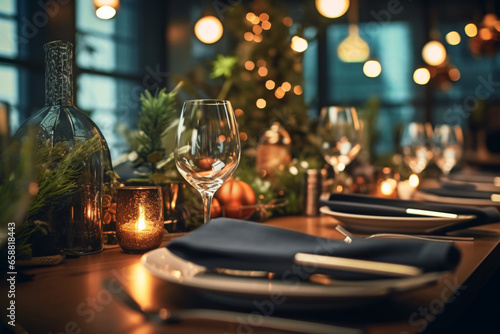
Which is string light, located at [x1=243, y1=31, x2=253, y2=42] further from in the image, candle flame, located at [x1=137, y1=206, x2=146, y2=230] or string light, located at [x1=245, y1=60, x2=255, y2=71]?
candle flame, located at [x1=137, y1=206, x2=146, y2=230]

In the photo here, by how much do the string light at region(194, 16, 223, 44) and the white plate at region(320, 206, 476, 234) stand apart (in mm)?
3111

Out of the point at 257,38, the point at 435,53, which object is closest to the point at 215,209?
the point at 257,38

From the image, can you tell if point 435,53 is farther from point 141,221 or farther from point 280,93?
point 141,221

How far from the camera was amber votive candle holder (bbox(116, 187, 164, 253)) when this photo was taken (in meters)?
0.71

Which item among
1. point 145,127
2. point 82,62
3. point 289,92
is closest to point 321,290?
point 145,127

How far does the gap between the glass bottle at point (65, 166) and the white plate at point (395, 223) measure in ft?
1.40

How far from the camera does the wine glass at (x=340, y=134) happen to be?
3.95ft

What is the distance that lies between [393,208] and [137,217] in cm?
44

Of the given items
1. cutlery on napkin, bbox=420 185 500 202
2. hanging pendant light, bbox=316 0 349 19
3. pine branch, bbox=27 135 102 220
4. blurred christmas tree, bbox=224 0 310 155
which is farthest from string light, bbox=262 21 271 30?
hanging pendant light, bbox=316 0 349 19

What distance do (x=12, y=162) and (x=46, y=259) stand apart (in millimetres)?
274

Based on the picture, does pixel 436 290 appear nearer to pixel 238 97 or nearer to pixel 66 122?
pixel 66 122

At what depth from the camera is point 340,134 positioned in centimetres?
121

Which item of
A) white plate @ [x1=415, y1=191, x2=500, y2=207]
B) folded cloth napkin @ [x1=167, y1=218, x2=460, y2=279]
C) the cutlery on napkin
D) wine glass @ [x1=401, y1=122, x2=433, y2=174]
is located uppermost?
wine glass @ [x1=401, y1=122, x2=433, y2=174]

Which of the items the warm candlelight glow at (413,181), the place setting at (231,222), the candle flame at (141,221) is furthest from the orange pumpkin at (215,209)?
the warm candlelight glow at (413,181)
